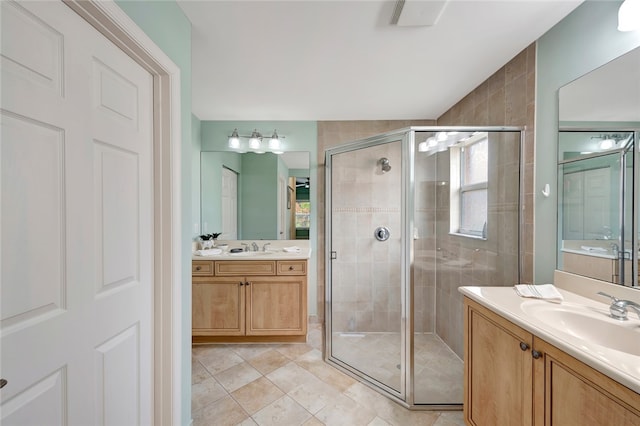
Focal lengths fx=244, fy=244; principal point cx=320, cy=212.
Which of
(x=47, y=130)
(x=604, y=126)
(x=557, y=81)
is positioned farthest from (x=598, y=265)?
(x=47, y=130)

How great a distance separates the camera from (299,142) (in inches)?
114

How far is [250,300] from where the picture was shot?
7.75 ft

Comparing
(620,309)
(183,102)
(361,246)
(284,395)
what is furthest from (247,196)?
(620,309)

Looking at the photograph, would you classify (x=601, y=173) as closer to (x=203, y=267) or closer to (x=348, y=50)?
(x=348, y=50)

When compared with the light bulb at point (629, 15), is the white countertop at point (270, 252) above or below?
below

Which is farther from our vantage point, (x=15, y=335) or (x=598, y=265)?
(x=598, y=265)

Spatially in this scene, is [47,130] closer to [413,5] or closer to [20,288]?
[20,288]

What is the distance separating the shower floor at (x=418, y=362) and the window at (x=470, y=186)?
36.8 inches

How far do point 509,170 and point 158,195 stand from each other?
7.16ft

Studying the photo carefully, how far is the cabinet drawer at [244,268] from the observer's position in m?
2.36

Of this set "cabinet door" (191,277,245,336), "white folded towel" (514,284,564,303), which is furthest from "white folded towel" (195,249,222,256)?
"white folded towel" (514,284,564,303)

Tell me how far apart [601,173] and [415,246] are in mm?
1012

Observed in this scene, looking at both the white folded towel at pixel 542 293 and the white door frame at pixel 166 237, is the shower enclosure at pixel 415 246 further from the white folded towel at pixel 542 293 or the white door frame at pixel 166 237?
the white door frame at pixel 166 237

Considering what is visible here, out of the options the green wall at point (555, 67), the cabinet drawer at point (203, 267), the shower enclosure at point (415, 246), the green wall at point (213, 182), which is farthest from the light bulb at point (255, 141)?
the green wall at point (555, 67)
